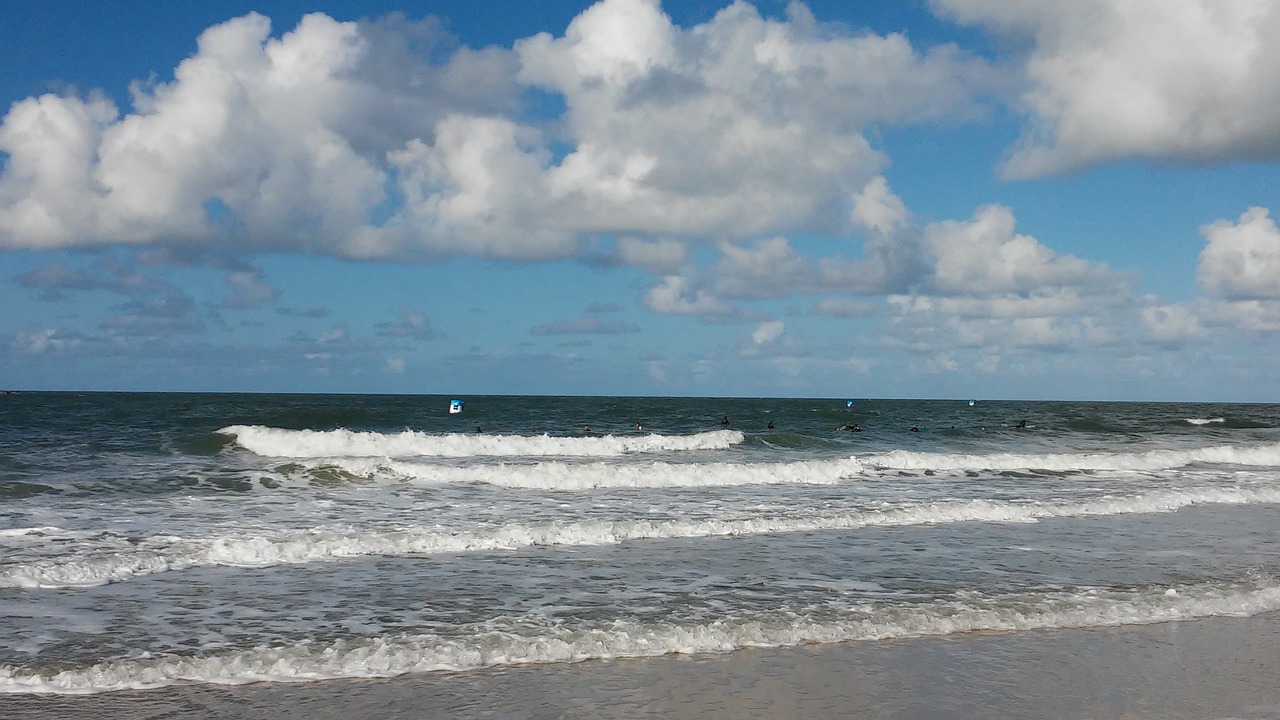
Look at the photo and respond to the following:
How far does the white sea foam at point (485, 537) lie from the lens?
12.1 metres

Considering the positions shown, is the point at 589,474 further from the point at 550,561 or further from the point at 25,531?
the point at 25,531

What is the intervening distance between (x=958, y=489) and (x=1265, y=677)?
16.0 metres

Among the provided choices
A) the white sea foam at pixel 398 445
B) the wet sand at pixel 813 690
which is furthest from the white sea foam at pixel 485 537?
the white sea foam at pixel 398 445

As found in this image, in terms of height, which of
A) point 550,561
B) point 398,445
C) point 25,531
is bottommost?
point 550,561

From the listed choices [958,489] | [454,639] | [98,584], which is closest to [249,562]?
[98,584]

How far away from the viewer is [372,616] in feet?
32.5

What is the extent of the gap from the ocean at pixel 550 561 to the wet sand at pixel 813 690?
0.38 m

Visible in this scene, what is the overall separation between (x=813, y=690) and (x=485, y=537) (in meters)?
8.33

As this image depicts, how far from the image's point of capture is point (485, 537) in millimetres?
14852

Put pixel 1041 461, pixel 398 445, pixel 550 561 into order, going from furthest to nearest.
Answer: pixel 398 445
pixel 1041 461
pixel 550 561

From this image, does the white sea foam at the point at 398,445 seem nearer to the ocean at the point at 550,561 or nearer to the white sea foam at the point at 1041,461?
the ocean at the point at 550,561

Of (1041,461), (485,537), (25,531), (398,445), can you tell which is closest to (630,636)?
(485,537)

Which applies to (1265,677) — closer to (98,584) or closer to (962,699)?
(962,699)

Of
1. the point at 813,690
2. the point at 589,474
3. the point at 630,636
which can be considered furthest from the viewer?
the point at 589,474
